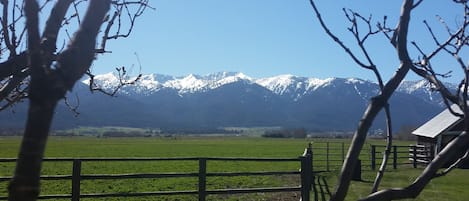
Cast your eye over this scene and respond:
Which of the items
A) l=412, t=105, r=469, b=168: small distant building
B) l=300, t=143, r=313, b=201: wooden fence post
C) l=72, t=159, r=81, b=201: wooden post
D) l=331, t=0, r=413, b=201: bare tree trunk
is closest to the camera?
l=331, t=0, r=413, b=201: bare tree trunk

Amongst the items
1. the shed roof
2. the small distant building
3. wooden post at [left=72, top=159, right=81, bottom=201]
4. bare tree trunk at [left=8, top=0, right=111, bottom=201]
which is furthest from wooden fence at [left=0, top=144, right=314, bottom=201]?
the shed roof

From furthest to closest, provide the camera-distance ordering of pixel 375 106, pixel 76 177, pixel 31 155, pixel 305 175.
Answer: pixel 305 175 → pixel 76 177 → pixel 375 106 → pixel 31 155

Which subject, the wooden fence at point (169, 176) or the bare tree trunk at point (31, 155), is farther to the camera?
the wooden fence at point (169, 176)

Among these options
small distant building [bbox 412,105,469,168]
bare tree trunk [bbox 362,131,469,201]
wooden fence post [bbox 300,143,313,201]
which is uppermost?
small distant building [bbox 412,105,469,168]

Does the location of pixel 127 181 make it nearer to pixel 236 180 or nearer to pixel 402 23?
pixel 236 180

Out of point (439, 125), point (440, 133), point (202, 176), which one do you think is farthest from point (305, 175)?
point (439, 125)

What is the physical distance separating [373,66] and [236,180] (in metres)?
21.5

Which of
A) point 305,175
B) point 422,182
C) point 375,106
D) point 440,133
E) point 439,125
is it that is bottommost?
point 305,175

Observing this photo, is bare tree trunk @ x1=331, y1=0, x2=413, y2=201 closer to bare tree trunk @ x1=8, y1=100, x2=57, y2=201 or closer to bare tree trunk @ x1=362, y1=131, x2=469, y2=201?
bare tree trunk @ x1=362, y1=131, x2=469, y2=201

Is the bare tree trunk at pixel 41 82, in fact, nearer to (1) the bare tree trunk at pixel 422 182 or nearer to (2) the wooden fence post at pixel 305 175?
(1) the bare tree trunk at pixel 422 182

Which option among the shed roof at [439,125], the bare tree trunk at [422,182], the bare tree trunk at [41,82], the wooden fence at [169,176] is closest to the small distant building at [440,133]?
the shed roof at [439,125]

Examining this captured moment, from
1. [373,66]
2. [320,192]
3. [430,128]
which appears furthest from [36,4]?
[430,128]

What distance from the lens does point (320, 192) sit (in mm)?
16984

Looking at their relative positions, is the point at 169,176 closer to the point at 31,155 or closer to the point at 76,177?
the point at 76,177
